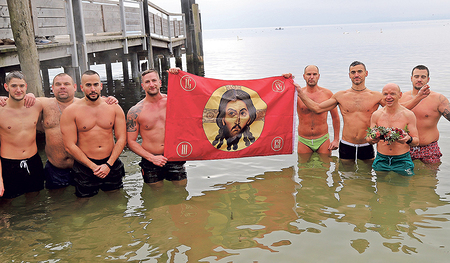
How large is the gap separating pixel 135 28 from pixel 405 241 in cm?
1343

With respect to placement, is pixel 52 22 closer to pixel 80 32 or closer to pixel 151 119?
pixel 80 32

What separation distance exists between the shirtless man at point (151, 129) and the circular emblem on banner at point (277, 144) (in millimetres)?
1718

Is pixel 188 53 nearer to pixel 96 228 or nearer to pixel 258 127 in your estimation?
pixel 258 127

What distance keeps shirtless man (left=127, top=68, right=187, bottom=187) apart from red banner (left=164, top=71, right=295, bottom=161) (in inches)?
4.9

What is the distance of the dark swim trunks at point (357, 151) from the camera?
22.3 ft

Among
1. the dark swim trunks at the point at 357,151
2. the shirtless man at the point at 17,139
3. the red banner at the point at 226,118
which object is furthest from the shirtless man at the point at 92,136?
the dark swim trunks at the point at 357,151

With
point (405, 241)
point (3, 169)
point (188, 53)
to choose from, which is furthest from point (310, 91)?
point (188, 53)

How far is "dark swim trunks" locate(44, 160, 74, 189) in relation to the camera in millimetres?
5996

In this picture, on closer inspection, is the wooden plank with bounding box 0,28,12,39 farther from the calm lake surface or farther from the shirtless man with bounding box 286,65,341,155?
the shirtless man with bounding box 286,65,341,155

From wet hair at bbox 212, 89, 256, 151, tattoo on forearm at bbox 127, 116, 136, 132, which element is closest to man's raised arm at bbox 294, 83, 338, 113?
wet hair at bbox 212, 89, 256, 151

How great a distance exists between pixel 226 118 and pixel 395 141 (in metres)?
2.66

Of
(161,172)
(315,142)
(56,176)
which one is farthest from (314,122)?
(56,176)

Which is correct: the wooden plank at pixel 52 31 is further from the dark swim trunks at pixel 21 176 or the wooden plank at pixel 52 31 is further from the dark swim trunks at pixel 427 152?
the dark swim trunks at pixel 427 152

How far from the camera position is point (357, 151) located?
683cm
